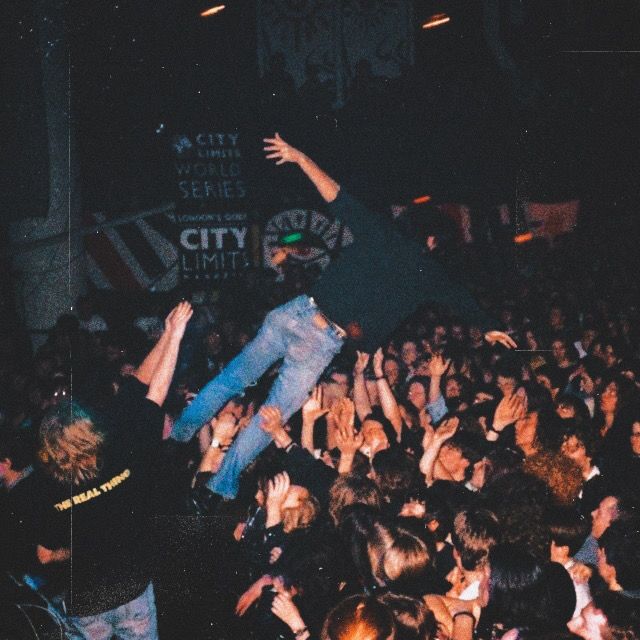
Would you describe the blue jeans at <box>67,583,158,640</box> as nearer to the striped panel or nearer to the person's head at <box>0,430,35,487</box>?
the person's head at <box>0,430,35,487</box>

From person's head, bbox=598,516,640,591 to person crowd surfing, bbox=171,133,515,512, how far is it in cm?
153

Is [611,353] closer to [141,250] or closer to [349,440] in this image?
[349,440]

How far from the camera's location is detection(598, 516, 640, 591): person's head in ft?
7.52

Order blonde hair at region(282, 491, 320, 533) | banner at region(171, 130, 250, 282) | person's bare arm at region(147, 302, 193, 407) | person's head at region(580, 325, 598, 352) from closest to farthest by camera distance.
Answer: person's bare arm at region(147, 302, 193, 407)
blonde hair at region(282, 491, 320, 533)
person's head at region(580, 325, 598, 352)
banner at region(171, 130, 250, 282)

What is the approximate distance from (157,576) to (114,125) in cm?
613

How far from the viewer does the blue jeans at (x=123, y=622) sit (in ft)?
8.41

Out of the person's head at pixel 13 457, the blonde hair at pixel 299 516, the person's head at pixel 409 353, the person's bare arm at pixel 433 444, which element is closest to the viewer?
the blonde hair at pixel 299 516

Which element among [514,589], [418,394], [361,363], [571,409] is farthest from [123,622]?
[571,409]

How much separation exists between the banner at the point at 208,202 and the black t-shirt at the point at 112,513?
5.81m

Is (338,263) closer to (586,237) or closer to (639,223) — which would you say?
(586,237)

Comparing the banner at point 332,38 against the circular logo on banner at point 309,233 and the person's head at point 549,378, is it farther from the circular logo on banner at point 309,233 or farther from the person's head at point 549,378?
the person's head at point 549,378

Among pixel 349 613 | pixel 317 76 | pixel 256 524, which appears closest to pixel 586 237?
pixel 317 76

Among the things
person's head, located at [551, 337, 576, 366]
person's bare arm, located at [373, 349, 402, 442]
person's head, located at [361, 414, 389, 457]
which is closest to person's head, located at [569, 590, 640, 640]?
person's head, located at [361, 414, 389, 457]

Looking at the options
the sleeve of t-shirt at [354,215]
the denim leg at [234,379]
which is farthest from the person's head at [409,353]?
the sleeve of t-shirt at [354,215]
